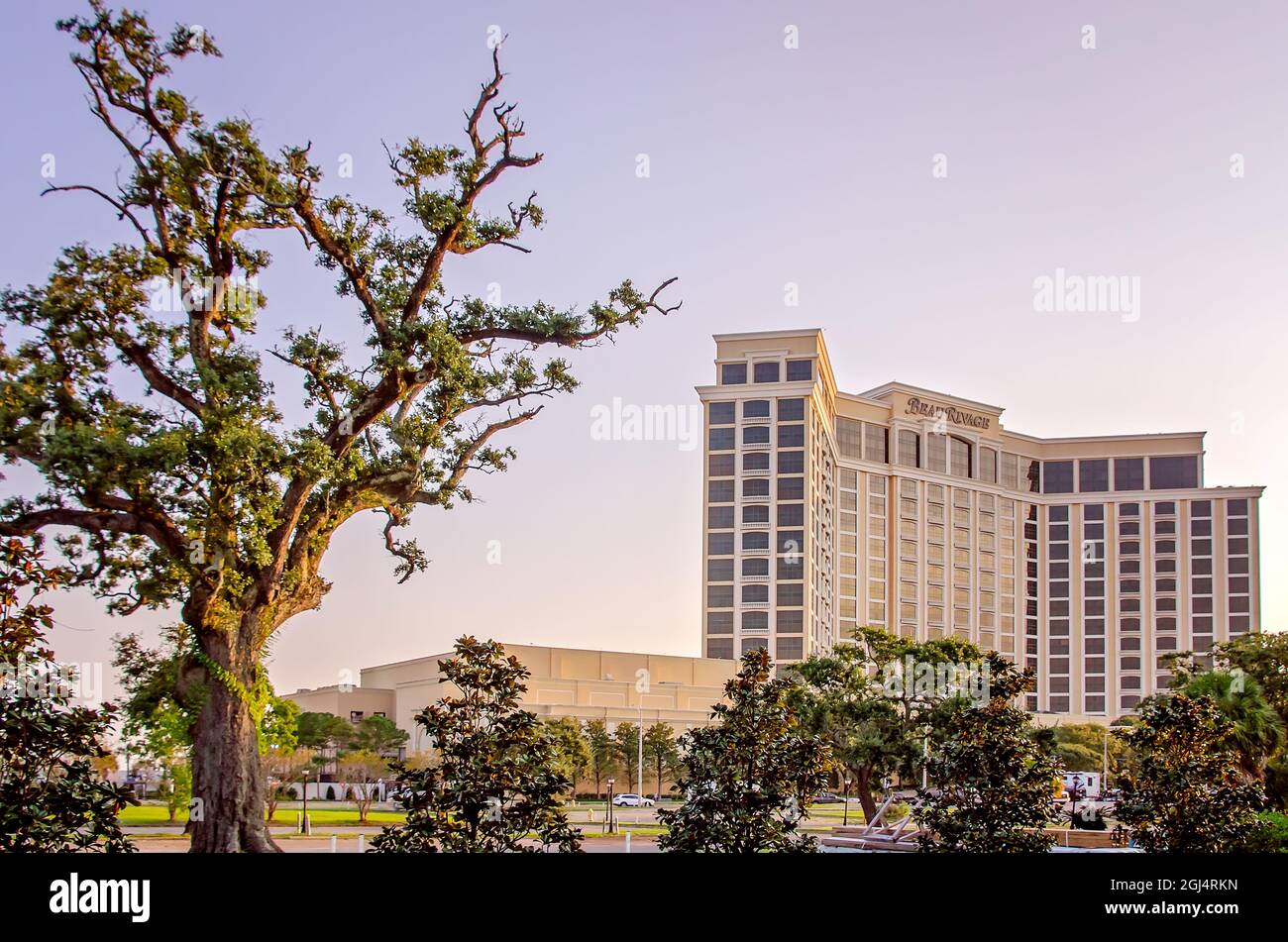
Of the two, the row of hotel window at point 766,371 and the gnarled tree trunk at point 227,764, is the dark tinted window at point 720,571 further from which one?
the gnarled tree trunk at point 227,764

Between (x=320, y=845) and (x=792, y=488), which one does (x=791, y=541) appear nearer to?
(x=792, y=488)

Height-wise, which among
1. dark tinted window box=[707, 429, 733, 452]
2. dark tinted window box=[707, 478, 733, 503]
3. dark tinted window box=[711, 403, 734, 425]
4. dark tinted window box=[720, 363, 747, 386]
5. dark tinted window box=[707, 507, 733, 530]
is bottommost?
dark tinted window box=[707, 507, 733, 530]

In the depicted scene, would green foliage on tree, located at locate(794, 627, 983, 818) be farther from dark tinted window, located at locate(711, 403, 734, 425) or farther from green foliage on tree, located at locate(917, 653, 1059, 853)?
dark tinted window, located at locate(711, 403, 734, 425)

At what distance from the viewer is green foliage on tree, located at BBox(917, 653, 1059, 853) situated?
50.2ft

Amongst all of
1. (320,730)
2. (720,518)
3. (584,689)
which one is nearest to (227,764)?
(320,730)

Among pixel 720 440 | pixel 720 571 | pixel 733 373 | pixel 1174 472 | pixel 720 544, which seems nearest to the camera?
pixel 720 571

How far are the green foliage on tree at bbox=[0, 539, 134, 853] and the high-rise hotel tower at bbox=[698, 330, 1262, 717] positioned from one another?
→ 88727 mm

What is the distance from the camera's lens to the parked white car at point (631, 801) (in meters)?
69.0

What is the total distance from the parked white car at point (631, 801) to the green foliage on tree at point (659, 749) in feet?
7.36

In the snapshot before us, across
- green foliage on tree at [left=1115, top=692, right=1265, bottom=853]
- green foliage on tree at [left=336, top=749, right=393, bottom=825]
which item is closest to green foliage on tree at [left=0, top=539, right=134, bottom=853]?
green foliage on tree at [left=1115, top=692, right=1265, bottom=853]

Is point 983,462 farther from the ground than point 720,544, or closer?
farther from the ground

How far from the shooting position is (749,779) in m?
13.6

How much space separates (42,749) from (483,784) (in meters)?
4.24
